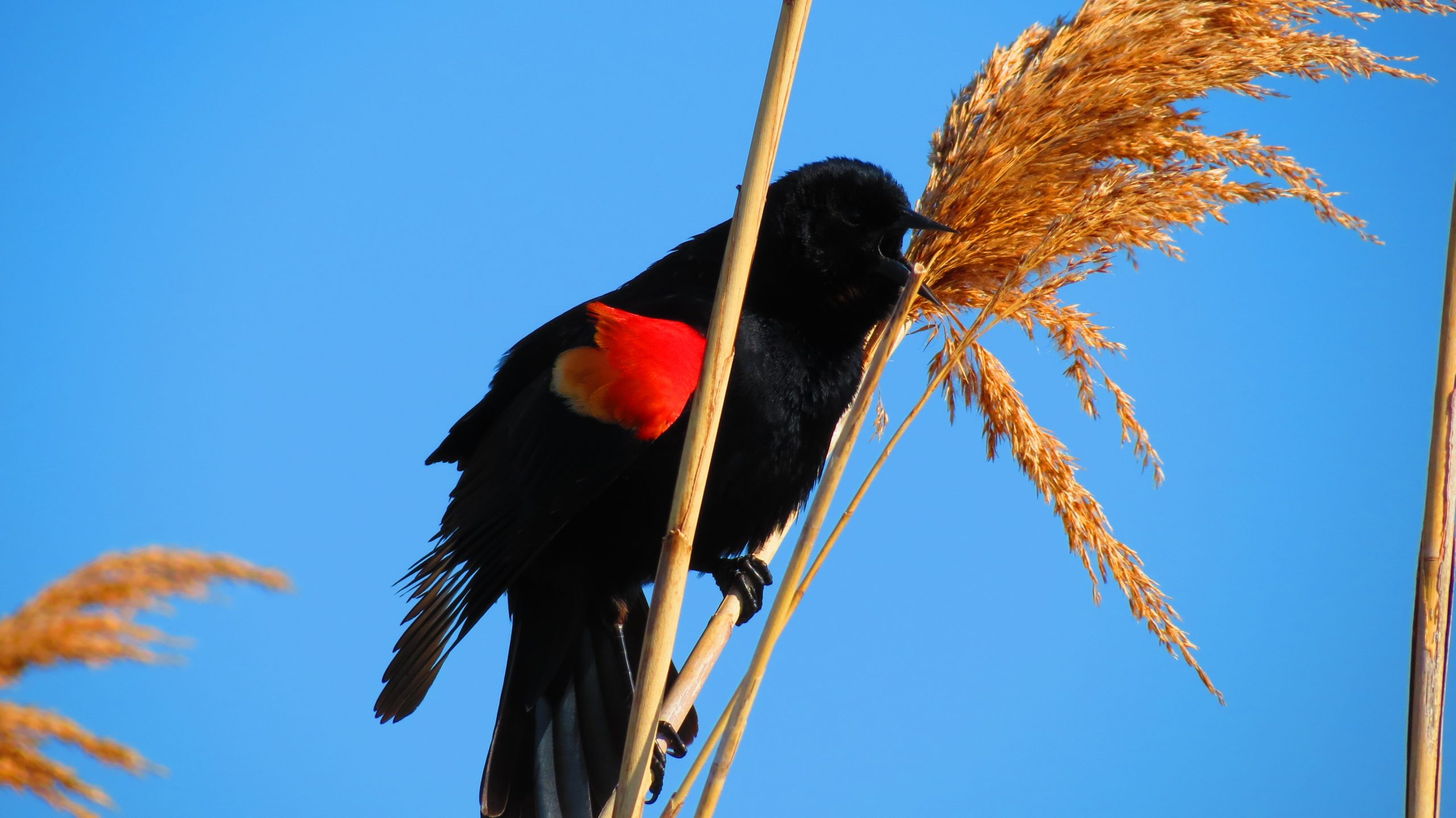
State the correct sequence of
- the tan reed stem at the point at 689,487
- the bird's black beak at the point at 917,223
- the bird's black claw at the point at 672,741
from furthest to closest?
the bird's black beak at the point at 917,223 < the bird's black claw at the point at 672,741 < the tan reed stem at the point at 689,487

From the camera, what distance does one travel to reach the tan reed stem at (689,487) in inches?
44.1

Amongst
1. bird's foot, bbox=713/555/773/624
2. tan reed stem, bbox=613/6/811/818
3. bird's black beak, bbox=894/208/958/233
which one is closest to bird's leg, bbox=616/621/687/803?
bird's foot, bbox=713/555/773/624

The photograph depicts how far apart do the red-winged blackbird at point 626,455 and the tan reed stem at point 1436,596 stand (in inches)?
38.8

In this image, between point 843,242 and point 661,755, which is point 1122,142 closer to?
point 843,242

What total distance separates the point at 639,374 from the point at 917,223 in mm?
598

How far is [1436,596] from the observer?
122 centimetres

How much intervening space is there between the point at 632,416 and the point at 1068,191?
33.9 inches

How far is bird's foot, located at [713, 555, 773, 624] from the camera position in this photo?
86.5 inches

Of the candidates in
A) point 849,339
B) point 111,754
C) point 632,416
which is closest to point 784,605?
point 111,754

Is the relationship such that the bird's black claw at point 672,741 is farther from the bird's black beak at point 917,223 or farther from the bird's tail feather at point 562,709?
the bird's black beak at point 917,223

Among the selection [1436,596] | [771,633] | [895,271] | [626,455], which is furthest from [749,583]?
[1436,596]

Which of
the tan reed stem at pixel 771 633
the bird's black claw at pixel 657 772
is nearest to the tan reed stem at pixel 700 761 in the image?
the tan reed stem at pixel 771 633

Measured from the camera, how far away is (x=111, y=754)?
0.55m

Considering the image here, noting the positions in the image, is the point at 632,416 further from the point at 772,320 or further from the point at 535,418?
the point at 772,320
